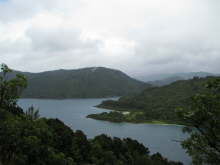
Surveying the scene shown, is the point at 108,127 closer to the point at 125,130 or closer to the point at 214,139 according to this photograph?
the point at 125,130

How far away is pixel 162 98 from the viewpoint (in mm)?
155375

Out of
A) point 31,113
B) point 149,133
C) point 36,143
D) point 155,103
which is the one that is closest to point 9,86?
point 36,143

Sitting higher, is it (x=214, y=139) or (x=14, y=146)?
(x=214, y=139)

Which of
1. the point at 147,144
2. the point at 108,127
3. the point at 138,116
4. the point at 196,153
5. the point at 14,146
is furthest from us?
the point at 138,116

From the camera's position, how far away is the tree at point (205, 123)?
7.70 metres

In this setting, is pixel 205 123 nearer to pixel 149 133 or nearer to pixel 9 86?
pixel 9 86

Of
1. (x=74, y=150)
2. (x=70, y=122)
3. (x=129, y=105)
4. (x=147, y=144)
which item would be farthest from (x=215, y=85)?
(x=129, y=105)

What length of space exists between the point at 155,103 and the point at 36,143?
132 meters

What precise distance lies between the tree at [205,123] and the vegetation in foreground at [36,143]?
10.2 metres

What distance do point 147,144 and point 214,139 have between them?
61.5m

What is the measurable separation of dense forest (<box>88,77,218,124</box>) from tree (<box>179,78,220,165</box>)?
94272mm

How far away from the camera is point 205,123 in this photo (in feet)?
26.3

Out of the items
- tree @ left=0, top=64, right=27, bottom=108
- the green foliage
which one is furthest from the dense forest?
tree @ left=0, top=64, right=27, bottom=108

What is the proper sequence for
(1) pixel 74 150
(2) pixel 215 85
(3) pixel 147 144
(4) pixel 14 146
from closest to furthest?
(2) pixel 215 85
(4) pixel 14 146
(1) pixel 74 150
(3) pixel 147 144
